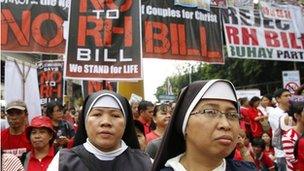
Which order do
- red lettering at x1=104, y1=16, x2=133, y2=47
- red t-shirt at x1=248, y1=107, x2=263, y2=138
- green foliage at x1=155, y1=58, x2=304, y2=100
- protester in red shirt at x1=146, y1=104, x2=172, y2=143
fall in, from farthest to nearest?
green foliage at x1=155, y1=58, x2=304, y2=100 → red t-shirt at x1=248, y1=107, x2=263, y2=138 → red lettering at x1=104, y1=16, x2=133, y2=47 → protester in red shirt at x1=146, y1=104, x2=172, y2=143

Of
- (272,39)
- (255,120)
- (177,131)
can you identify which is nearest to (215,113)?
(177,131)

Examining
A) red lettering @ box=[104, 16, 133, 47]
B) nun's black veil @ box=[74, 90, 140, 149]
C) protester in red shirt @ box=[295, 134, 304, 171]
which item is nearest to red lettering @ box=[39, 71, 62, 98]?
red lettering @ box=[104, 16, 133, 47]

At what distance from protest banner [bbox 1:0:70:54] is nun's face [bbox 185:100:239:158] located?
18.8ft

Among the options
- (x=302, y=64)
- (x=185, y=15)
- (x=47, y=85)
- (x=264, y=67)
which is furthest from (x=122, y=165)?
(x=264, y=67)

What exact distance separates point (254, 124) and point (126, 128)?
20.6 feet

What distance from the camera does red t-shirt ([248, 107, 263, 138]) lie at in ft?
29.1

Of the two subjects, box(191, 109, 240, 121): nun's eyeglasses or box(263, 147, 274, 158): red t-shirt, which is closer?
box(191, 109, 240, 121): nun's eyeglasses

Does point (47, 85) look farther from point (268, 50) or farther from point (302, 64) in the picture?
point (302, 64)

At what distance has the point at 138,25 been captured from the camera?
645 cm

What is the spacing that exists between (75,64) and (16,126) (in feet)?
3.97

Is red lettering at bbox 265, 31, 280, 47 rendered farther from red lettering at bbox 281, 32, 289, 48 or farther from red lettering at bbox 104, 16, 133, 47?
red lettering at bbox 104, 16, 133, 47

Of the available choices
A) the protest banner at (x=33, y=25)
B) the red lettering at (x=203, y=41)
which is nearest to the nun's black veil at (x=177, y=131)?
the protest banner at (x=33, y=25)

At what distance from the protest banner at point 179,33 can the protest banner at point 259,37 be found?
88 centimetres

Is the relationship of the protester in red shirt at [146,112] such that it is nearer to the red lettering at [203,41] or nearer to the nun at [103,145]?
the red lettering at [203,41]
